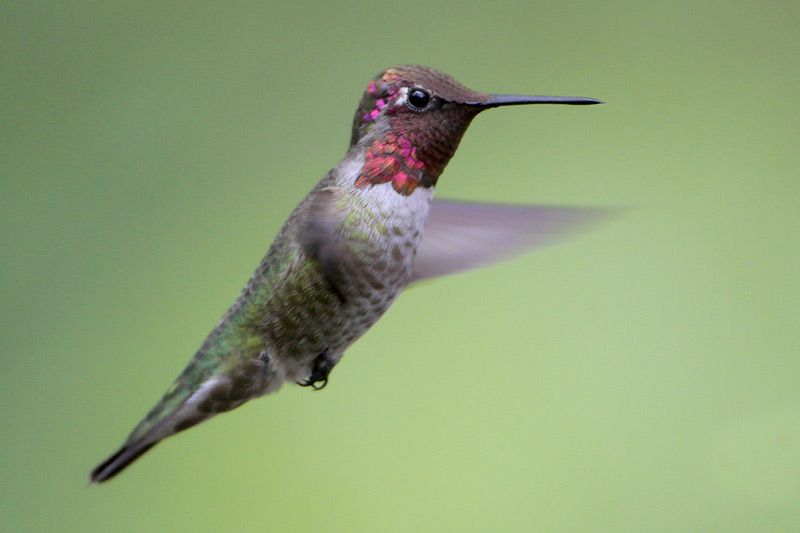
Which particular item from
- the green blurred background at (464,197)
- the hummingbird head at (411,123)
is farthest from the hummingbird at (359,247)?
the green blurred background at (464,197)

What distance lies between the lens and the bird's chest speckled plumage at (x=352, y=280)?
0.90 m

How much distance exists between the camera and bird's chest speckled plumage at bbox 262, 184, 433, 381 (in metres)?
0.90

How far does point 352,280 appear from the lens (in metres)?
0.90

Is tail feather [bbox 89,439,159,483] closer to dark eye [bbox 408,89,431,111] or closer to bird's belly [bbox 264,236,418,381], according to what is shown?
bird's belly [bbox 264,236,418,381]

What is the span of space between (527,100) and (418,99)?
0.15 meters

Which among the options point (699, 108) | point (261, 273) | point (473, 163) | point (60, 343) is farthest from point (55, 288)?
point (699, 108)

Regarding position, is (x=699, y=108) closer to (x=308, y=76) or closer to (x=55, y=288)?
(x=308, y=76)

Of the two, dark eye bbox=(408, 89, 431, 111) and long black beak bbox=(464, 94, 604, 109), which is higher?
long black beak bbox=(464, 94, 604, 109)

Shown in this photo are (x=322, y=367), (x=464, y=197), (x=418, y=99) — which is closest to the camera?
(x=418, y=99)

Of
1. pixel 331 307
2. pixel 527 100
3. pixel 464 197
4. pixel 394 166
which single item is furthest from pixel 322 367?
pixel 464 197

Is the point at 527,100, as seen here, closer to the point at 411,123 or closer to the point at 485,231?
the point at 411,123

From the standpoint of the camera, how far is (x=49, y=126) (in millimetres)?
2160

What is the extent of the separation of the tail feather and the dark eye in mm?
480

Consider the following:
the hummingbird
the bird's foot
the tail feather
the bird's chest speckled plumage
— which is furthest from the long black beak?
the tail feather
